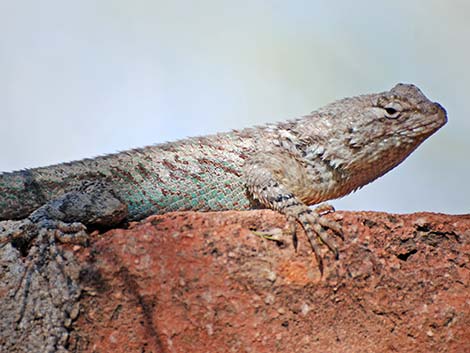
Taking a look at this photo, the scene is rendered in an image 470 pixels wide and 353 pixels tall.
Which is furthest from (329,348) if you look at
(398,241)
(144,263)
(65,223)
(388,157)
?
(388,157)

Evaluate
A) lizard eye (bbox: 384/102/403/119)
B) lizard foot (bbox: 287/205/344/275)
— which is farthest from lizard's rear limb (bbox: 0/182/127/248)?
lizard eye (bbox: 384/102/403/119)

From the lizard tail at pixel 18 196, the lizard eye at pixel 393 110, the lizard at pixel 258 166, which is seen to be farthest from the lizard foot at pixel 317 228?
the lizard tail at pixel 18 196

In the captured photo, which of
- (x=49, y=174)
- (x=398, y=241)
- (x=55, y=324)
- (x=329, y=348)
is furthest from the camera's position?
(x=49, y=174)

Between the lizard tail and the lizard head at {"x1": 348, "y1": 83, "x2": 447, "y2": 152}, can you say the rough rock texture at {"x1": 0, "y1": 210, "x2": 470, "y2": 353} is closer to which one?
the lizard tail

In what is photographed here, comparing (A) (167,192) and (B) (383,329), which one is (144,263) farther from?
(A) (167,192)

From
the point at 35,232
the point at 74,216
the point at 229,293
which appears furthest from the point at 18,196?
the point at 229,293

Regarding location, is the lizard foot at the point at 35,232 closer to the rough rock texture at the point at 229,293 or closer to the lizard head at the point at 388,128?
the rough rock texture at the point at 229,293
